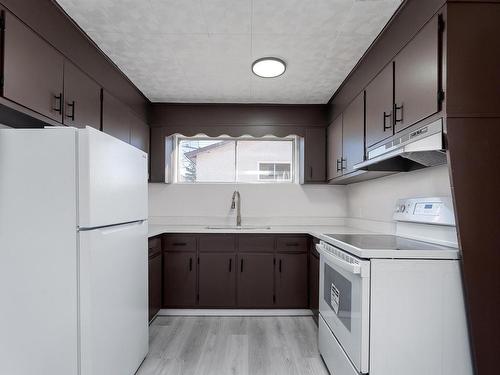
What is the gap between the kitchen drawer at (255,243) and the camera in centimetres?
302

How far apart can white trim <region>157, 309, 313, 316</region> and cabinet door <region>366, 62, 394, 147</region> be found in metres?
1.82

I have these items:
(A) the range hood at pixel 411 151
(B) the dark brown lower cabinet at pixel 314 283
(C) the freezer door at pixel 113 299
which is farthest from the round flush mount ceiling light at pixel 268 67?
(B) the dark brown lower cabinet at pixel 314 283

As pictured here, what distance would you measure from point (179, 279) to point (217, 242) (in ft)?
1.74

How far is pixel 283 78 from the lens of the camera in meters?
2.66

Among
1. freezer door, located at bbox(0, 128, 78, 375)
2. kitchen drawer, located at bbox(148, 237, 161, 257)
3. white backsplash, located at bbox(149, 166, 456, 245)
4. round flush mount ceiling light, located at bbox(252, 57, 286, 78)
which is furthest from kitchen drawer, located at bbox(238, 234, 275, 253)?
freezer door, located at bbox(0, 128, 78, 375)

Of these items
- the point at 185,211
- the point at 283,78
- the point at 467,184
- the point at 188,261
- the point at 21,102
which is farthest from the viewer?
the point at 185,211

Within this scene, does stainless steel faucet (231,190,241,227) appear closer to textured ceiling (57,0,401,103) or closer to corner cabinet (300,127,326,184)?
corner cabinet (300,127,326,184)

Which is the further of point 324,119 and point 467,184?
point 324,119

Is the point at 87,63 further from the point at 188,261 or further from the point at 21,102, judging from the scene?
the point at 188,261

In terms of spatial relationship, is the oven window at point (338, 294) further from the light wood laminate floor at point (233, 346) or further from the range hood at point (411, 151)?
the range hood at point (411, 151)

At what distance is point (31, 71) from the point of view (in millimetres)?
1552

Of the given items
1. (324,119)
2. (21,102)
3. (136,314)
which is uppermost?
(324,119)

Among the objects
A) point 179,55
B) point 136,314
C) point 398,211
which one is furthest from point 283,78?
point 136,314

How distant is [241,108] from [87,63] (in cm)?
165
